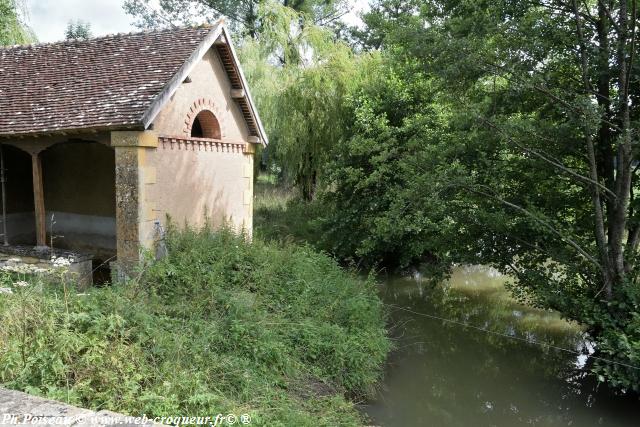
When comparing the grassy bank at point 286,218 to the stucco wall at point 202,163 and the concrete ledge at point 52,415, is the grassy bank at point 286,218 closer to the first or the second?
the stucco wall at point 202,163

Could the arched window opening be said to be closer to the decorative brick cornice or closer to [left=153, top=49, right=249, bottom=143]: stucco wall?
[left=153, top=49, right=249, bottom=143]: stucco wall

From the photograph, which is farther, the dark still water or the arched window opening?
the arched window opening

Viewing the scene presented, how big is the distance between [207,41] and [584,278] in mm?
7898

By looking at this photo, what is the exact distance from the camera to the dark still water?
7.02 metres

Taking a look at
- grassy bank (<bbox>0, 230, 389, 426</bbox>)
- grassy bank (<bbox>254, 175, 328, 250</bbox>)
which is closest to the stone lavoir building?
grassy bank (<bbox>0, 230, 389, 426</bbox>)

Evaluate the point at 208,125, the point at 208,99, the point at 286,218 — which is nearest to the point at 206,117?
the point at 208,125

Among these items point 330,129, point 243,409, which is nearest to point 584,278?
point 243,409

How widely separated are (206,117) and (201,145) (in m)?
0.72

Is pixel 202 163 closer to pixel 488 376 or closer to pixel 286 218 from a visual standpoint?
pixel 488 376

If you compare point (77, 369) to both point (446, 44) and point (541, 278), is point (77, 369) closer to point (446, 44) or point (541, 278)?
point (446, 44)

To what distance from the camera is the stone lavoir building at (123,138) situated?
27.0ft

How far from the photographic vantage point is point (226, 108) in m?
10.6

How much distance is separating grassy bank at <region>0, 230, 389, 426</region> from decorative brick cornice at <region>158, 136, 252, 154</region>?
1.71 meters

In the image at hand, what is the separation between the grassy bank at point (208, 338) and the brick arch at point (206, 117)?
2207 mm
